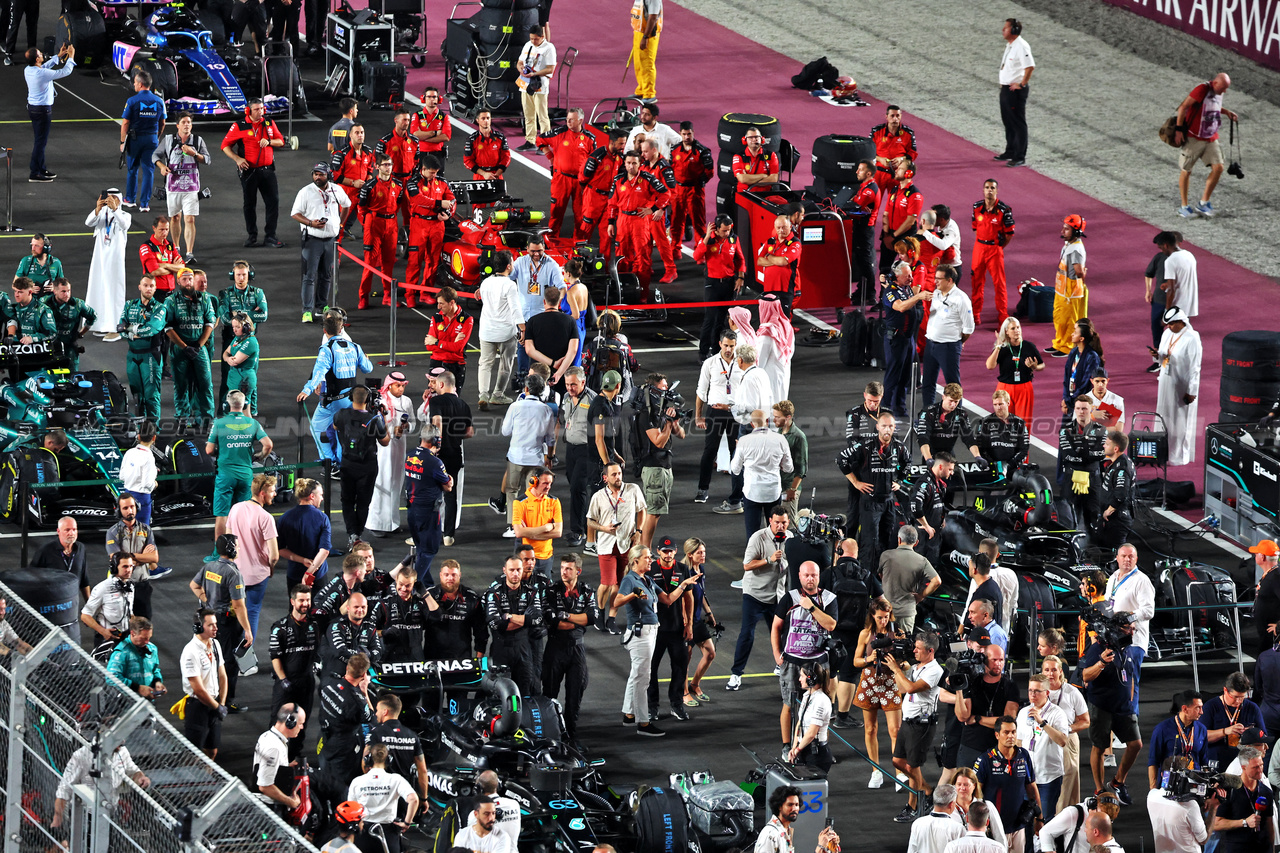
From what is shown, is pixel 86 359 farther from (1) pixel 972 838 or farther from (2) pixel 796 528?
(1) pixel 972 838

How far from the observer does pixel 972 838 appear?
15.0 m

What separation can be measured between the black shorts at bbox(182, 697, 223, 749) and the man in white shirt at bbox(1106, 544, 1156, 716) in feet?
24.6

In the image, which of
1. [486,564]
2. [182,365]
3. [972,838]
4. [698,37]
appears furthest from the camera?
[698,37]

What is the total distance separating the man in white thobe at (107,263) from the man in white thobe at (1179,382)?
496 inches

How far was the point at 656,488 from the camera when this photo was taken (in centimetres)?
2131

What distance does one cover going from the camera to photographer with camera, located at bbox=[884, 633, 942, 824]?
17.3 m

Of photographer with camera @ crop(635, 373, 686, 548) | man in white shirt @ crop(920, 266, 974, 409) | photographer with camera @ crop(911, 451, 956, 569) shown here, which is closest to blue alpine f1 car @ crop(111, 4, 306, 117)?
man in white shirt @ crop(920, 266, 974, 409)

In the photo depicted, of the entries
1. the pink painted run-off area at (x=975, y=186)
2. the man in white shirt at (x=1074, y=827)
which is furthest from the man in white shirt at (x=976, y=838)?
the pink painted run-off area at (x=975, y=186)

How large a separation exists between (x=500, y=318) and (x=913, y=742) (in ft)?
30.3

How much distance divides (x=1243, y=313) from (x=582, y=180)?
930cm

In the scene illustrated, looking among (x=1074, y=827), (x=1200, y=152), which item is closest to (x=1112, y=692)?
(x=1074, y=827)

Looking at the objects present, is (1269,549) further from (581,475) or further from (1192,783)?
(581,475)

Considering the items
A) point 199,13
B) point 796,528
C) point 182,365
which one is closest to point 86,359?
→ point 182,365

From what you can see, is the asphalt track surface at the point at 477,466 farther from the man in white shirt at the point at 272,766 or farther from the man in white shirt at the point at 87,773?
the man in white shirt at the point at 87,773
